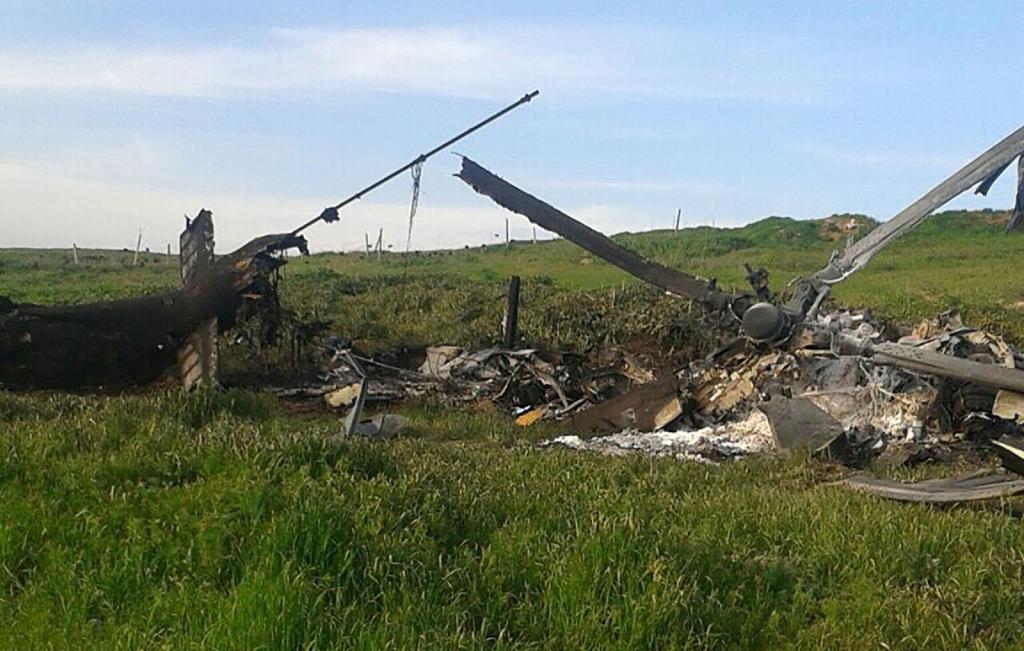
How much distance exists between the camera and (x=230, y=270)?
1213cm

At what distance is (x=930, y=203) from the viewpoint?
11383 millimetres

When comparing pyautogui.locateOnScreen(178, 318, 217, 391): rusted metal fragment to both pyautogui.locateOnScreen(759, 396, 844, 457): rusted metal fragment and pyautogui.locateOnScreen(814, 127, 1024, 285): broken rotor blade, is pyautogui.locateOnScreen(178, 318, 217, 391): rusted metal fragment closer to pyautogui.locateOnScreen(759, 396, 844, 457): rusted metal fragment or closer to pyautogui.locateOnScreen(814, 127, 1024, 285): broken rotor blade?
pyautogui.locateOnScreen(759, 396, 844, 457): rusted metal fragment

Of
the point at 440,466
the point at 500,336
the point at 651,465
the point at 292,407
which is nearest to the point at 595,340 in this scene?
the point at 500,336

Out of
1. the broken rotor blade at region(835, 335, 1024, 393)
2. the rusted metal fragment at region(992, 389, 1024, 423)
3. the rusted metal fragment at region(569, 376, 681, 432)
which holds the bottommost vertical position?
the rusted metal fragment at region(569, 376, 681, 432)

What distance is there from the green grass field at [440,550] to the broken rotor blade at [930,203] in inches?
185

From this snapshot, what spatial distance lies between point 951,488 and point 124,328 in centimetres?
899

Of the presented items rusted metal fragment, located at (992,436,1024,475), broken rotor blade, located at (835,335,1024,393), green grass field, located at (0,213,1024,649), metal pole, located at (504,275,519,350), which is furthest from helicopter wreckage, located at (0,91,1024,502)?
green grass field, located at (0,213,1024,649)

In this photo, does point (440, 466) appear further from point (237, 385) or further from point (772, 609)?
point (237, 385)

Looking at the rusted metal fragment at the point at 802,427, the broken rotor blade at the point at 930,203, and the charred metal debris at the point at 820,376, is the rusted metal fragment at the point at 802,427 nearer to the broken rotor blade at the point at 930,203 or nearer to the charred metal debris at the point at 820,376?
the charred metal debris at the point at 820,376

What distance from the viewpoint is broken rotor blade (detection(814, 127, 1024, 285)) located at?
10.8m

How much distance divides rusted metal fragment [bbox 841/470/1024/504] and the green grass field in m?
0.12

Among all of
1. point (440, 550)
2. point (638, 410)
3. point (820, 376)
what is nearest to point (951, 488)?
point (440, 550)

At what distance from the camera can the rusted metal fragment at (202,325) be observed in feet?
39.0

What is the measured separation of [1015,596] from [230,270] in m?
9.55
